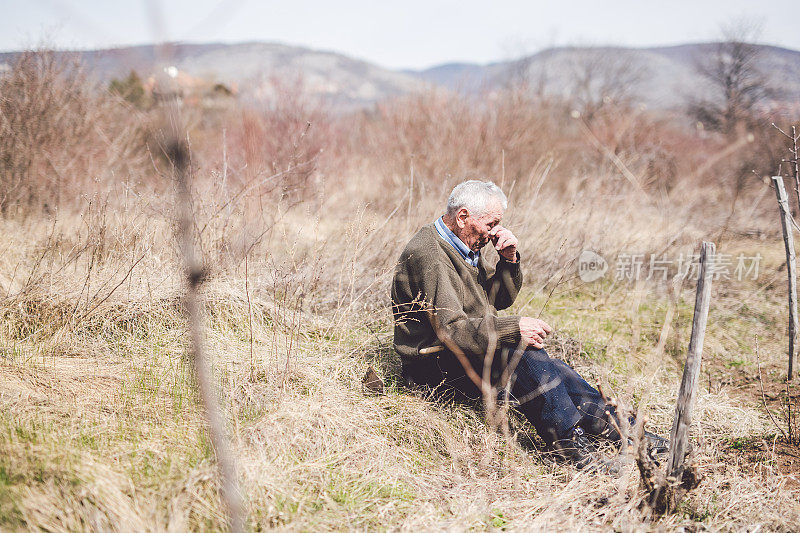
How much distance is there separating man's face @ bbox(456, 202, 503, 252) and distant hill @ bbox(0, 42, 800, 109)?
1.18 meters

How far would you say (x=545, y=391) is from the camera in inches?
91.7

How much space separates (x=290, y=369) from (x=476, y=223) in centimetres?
124

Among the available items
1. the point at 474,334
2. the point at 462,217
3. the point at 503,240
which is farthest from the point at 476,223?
the point at 474,334

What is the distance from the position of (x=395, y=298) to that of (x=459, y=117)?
21.2ft

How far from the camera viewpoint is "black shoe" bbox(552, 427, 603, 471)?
7.34ft

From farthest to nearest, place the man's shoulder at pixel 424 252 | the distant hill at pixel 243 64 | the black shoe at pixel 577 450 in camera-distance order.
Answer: the man's shoulder at pixel 424 252 → the black shoe at pixel 577 450 → the distant hill at pixel 243 64

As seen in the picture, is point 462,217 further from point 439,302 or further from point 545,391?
point 545,391

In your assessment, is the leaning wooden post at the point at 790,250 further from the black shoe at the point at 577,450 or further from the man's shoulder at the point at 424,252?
the man's shoulder at the point at 424,252

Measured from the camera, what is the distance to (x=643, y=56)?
33.1 meters

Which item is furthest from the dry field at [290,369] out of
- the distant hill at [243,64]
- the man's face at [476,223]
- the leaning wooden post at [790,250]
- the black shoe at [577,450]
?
the distant hill at [243,64]

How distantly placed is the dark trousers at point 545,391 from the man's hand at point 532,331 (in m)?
0.12

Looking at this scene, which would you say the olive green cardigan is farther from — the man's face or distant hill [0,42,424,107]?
distant hill [0,42,424,107]

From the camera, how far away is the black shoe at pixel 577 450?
2.24m

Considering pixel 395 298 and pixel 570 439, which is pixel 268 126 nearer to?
pixel 395 298
